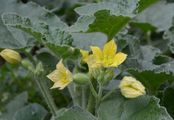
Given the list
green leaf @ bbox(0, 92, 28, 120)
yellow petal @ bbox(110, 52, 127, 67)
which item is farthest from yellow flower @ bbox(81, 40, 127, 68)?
green leaf @ bbox(0, 92, 28, 120)

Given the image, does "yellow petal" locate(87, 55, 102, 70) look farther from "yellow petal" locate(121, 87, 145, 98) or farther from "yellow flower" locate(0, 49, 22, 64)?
"yellow flower" locate(0, 49, 22, 64)

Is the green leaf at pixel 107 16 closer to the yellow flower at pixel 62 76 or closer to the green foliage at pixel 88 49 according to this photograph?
the green foliage at pixel 88 49

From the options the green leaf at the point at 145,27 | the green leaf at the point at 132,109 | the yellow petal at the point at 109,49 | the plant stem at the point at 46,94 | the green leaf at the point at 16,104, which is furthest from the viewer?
the green leaf at the point at 145,27

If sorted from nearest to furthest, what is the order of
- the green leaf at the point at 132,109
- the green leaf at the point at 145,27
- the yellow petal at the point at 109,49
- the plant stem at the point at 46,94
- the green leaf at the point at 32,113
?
the green leaf at the point at 132,109 < the yellow petal at the point at 109,49 < the plant stem at the point at 46,94 < the green leaf at the point at 32,113 < the green leaf at the point at 145,27

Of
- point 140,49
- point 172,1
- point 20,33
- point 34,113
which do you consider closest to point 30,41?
point 20,33

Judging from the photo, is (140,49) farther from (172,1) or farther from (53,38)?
(172,1)

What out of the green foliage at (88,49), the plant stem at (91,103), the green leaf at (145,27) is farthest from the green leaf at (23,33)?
the green leaf at (145,27)

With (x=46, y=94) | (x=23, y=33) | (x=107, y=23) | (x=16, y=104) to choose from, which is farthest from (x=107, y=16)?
(x=16, y=104)

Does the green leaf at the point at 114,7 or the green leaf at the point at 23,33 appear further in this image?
the green leaf at the point at 23,33
